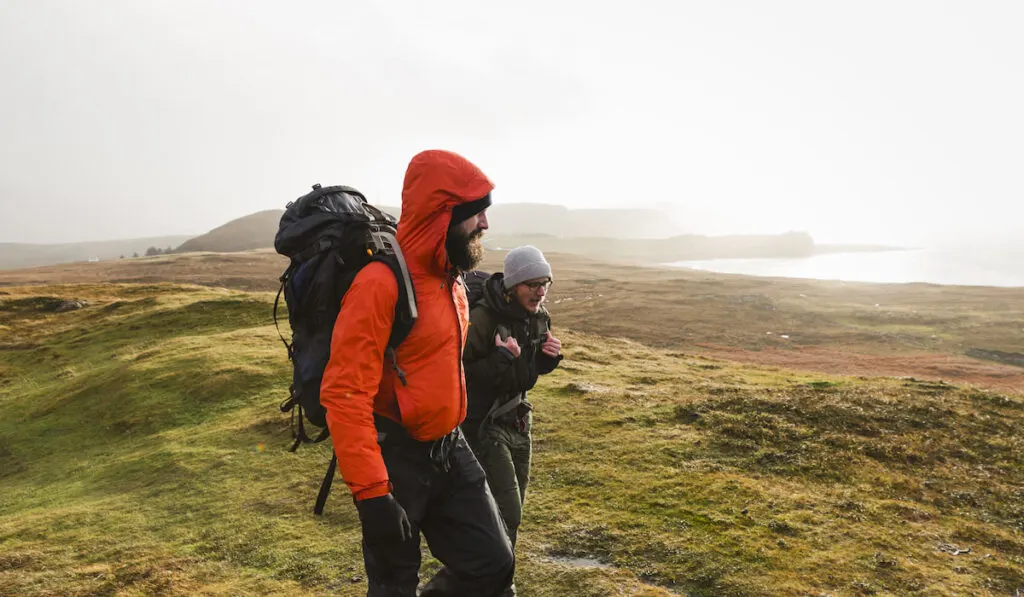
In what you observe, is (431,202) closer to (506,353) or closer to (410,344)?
(410,344)

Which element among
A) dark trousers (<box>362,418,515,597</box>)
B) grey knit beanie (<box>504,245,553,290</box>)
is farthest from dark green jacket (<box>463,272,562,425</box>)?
dark trousers (<box>362,418,515,597</box>)

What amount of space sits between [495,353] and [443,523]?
1.64 metres

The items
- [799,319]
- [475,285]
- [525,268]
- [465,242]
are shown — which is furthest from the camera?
[799,319]

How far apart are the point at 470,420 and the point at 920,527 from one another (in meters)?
5.77

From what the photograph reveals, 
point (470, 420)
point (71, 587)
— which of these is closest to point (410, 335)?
point (470, 420)

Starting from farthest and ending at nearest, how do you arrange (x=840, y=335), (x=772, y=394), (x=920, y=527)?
1. (x=840, y=335)
2. (x=772, y=394)
3. (x=920, y=527)

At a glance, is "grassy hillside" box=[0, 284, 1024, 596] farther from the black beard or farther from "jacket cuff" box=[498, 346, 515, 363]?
the black beard

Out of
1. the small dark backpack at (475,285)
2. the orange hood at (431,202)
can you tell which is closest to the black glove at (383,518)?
the orange hood at (431,202)

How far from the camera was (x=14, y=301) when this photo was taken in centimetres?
3425

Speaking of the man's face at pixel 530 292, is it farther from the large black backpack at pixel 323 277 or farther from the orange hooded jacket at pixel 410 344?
the large black backpack at pixel 323 277

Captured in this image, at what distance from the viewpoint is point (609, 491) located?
8391mm

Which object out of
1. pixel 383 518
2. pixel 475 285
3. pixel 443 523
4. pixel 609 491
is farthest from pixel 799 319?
pixel 383 518

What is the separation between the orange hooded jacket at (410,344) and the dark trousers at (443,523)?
0.60ft

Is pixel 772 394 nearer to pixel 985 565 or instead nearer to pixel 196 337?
pixel 985 565
